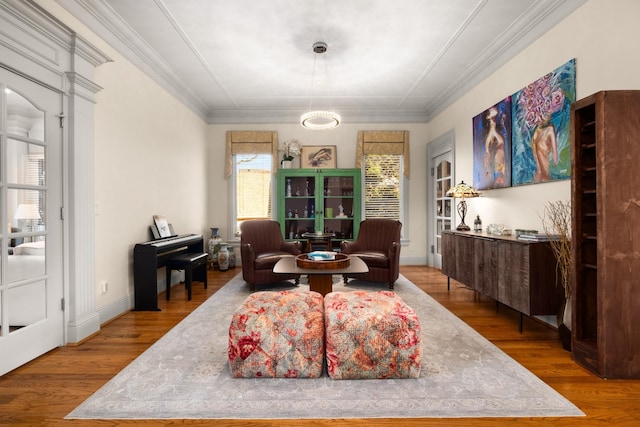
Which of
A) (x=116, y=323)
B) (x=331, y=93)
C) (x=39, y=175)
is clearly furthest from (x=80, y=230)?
(x=331, y=93)

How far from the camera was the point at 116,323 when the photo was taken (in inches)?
137

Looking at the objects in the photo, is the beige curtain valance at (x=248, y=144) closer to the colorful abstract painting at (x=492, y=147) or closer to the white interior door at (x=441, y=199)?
the white interior door at (x=441, y=199)

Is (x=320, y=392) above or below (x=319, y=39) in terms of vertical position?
below

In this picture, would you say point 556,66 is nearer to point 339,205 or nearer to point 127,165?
point 339,205

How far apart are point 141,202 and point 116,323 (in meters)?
1.46

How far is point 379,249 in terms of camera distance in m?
5.33

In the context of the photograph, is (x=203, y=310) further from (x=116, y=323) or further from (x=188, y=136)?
(x=188, y=136)

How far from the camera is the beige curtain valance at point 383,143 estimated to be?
6684 millimetres

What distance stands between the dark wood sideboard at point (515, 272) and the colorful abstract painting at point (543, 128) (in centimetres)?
76

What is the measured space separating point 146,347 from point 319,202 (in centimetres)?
411

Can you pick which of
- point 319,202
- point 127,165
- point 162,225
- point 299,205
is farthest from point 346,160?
point 127,165

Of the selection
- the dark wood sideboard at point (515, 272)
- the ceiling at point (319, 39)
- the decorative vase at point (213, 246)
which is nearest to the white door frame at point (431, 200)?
the ceiling at point (319, 39)

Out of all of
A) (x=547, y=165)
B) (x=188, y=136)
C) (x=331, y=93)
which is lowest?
(x=547, y=165)

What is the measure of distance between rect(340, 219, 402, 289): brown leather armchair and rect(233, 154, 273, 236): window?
7.16ft
